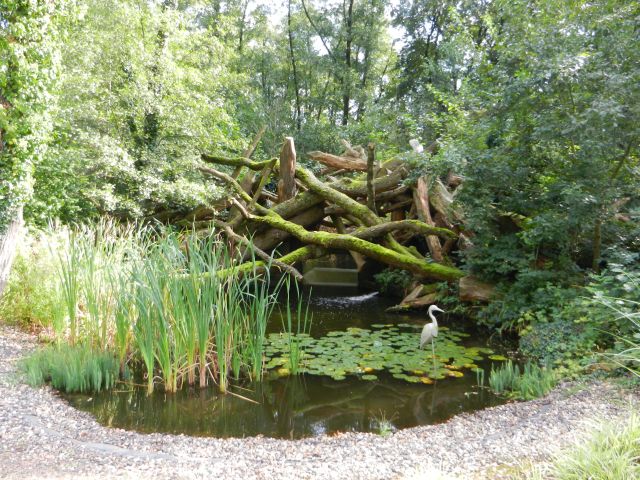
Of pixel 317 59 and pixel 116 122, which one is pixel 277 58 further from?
pixel 116 122

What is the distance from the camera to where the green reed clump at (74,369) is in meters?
4.05

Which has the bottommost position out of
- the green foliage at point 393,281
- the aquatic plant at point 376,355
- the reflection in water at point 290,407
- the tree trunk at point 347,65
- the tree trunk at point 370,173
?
the reflection in water at point 290,407

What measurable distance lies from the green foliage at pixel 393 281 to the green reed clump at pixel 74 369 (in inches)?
232

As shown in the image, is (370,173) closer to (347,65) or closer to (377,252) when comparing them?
(377,252)

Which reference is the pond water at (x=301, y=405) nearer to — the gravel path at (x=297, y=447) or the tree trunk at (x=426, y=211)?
the gravel path at (x=297, y=447)

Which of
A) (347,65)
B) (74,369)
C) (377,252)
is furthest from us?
(347,65)

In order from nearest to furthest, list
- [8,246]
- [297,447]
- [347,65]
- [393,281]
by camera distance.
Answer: [297,447] < [8,246] < [393,281] < [347,65]

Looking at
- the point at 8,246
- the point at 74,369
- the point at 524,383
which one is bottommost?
the point at 524,383

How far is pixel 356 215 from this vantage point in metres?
8.08

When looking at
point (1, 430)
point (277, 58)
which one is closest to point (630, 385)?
point (1, 430)

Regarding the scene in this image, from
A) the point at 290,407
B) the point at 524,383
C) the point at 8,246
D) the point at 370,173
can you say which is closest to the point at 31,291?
the point at 8,246

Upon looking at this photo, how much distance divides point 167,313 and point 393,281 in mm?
6030

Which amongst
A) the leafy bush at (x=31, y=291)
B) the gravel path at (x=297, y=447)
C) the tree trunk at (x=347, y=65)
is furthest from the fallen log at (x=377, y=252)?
the tree trunk at (x=347, y=65)

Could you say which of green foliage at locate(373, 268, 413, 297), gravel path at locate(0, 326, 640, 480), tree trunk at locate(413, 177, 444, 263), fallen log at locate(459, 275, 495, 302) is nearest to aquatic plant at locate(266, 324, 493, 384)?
fallen log at locate(459, 275, 495, 302)
